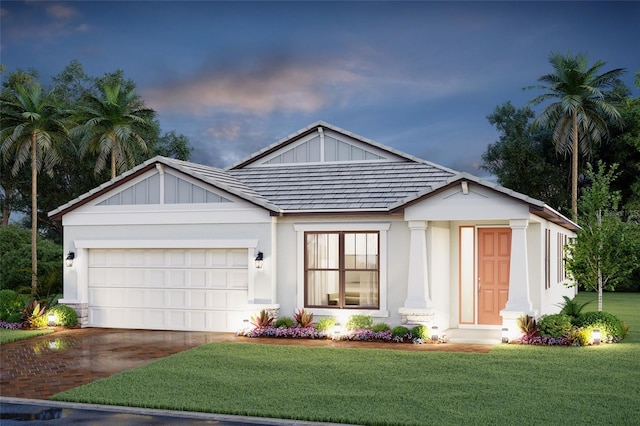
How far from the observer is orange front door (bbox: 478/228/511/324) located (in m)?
18.5

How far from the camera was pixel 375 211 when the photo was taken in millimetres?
17969

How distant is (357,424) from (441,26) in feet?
75.6

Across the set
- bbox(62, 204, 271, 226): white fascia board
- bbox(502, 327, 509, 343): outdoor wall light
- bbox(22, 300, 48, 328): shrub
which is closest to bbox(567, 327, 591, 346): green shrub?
bbox(502, 327, 509, 343): outdoor wall light

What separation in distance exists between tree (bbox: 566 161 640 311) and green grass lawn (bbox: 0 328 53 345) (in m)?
13.8

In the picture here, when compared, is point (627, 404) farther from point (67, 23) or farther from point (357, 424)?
point (67, 23)

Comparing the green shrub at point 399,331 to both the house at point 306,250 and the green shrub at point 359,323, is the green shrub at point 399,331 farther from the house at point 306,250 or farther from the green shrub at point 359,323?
the green shrub at point 359,323

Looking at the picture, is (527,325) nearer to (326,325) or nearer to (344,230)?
(326,325)

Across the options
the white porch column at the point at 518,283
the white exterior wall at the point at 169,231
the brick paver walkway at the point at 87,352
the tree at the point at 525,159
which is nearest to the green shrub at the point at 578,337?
the white porch column at the point at 518,283

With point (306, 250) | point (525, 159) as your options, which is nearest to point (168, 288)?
point (306, 250)

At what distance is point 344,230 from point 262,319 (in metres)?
3.06

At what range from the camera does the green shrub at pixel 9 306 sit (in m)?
20.4

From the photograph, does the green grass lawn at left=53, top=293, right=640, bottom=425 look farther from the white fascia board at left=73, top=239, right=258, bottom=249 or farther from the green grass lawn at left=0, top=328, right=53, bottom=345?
the green grass lawn at left=0, top=328, right=53, bottom=345

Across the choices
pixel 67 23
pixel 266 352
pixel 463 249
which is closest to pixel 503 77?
pixel 67 23

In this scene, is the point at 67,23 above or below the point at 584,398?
above
